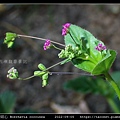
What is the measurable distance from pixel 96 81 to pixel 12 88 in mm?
300

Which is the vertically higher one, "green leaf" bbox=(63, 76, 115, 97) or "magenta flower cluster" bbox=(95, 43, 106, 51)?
"green leaf" bbox=(63, 76, 115, 97)

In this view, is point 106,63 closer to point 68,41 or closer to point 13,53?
point 68,41

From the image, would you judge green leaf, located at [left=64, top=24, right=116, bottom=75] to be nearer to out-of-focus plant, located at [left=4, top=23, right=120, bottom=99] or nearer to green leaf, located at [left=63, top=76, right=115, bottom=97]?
out-of-focus plant, located at [left=4, top=23, right=120, bottom=99]

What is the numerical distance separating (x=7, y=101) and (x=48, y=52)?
30 cm

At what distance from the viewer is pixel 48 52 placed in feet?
4.54

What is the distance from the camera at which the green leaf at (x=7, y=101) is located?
1.06m

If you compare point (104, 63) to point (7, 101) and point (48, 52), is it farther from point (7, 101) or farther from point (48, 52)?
point (48, 52)

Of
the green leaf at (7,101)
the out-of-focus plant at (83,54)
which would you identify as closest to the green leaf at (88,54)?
the out-of-focus plant at (83,54)

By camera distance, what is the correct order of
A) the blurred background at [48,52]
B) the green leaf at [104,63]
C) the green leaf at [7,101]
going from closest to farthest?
the green leaf at [104,63] → the green leaf at [7,101] → the blurred background at [48,52]

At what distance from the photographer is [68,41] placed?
0.62m

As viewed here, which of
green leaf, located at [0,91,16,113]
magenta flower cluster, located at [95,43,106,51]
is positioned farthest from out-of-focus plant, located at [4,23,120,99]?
green leaf, located at [0,91,16,113]

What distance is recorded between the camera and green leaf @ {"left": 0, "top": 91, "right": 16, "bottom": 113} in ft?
3.47

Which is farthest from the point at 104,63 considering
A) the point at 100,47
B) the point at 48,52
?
the point at 48,52

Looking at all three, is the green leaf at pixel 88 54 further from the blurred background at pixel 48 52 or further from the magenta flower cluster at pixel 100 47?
the blurred background at pixel 48 52
